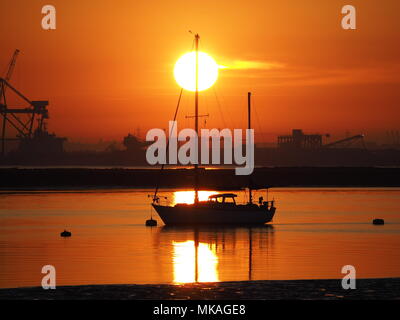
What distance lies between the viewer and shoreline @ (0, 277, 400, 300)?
15.9 m

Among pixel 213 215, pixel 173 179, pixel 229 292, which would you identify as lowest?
pixel 229 292

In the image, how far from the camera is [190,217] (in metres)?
50.4

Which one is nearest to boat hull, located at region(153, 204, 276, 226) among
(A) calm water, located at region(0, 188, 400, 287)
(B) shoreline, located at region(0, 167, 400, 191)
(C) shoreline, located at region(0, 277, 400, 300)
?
(A) calm water, located at region(0, 188, 400, 287)

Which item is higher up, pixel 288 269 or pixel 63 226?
pixel 63 226

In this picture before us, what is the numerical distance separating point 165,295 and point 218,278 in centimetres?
1021

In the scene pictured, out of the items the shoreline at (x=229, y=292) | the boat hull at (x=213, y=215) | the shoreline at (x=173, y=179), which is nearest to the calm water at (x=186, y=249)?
the boat hull at (x=213, y=215)

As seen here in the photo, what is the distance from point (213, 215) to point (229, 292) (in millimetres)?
33556

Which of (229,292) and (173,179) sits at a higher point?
(173,179)

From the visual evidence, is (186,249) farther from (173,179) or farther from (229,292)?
(173,179)

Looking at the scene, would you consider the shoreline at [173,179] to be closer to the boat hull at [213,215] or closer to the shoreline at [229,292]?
the boat hull at [213,215]

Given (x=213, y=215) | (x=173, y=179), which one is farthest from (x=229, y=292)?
(x=173, y=179)

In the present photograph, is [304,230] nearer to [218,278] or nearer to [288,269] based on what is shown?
[288,269]

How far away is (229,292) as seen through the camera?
54.9 feet
